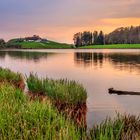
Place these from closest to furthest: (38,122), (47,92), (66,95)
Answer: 1. (38,122)
2. (66,95)
3. (47,92)

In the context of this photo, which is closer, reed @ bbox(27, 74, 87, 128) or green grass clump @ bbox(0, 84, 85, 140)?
green grass clump @ bbox(0, 84, 85, 140)

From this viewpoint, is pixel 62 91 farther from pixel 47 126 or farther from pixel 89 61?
pixel 89 61

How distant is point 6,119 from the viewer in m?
10.9

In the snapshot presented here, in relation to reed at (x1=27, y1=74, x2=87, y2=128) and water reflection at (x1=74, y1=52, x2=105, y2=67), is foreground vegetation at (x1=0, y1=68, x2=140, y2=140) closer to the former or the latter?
reed at (x1=27, y1=74, x2=87, y2=128)

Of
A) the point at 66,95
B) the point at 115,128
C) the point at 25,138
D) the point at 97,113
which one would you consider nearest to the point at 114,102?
the point at 97,113

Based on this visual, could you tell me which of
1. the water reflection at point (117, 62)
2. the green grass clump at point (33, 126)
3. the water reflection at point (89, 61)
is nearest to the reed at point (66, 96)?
the green grass clump at point (33, 126)

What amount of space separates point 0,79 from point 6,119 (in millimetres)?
19559

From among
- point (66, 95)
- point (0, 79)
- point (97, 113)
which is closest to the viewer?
point (66, 95)

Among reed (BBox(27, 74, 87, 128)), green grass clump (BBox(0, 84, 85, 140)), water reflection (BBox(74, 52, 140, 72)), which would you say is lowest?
water reflection (BBox(74, 52, 140, 72))

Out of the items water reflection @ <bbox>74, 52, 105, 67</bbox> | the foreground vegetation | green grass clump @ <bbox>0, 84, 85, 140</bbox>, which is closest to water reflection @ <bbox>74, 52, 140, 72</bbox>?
water reflection @ <bbox>74, 52, 105, 67</bbox>

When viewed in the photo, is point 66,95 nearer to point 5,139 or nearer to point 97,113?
point 97,113

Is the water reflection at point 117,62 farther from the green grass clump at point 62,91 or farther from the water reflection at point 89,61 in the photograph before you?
the green grass clump at point 62,91

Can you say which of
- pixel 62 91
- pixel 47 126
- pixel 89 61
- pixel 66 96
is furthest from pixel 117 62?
pixel 47 126

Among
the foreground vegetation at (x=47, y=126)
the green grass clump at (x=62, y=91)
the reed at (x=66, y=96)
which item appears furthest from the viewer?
the green grass clump at (x=62, y=91)
